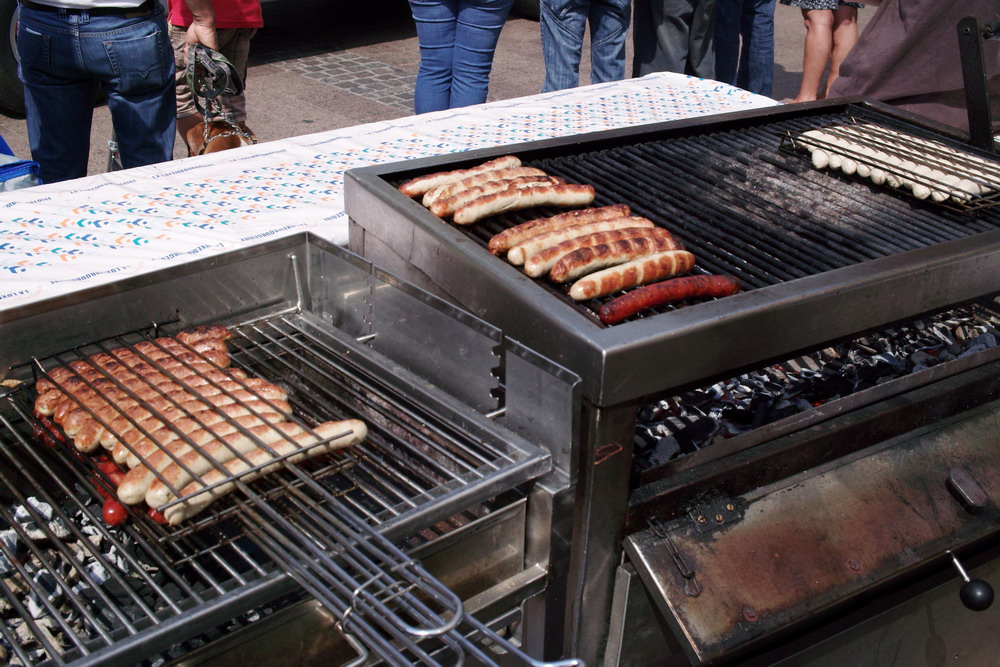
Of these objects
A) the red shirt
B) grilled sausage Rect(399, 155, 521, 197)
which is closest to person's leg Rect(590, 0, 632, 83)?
the red shirt

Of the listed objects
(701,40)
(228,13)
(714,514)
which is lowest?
(714,514)

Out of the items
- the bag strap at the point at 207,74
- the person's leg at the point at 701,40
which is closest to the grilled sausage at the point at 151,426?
the bag strap at the point at 207,74

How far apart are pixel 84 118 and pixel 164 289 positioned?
348cm

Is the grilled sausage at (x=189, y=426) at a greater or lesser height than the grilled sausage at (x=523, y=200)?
lesser

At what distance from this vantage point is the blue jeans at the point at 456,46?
599 cm

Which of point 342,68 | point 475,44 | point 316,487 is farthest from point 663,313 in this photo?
point 342,68

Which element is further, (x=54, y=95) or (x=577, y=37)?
(x=577, y=37)

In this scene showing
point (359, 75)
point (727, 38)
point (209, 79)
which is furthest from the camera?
point (359, 75)

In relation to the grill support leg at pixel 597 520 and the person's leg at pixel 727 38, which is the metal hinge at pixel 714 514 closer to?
the grill support leg at pixel 597 520

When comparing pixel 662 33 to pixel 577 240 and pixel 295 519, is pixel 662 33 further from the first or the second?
pixel 295 519

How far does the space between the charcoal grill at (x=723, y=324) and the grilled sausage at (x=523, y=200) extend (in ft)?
0.22

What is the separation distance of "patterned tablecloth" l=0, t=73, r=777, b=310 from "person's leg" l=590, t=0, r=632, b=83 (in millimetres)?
1827

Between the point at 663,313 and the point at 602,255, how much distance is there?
1.14 feet

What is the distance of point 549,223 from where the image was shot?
2865 mm
